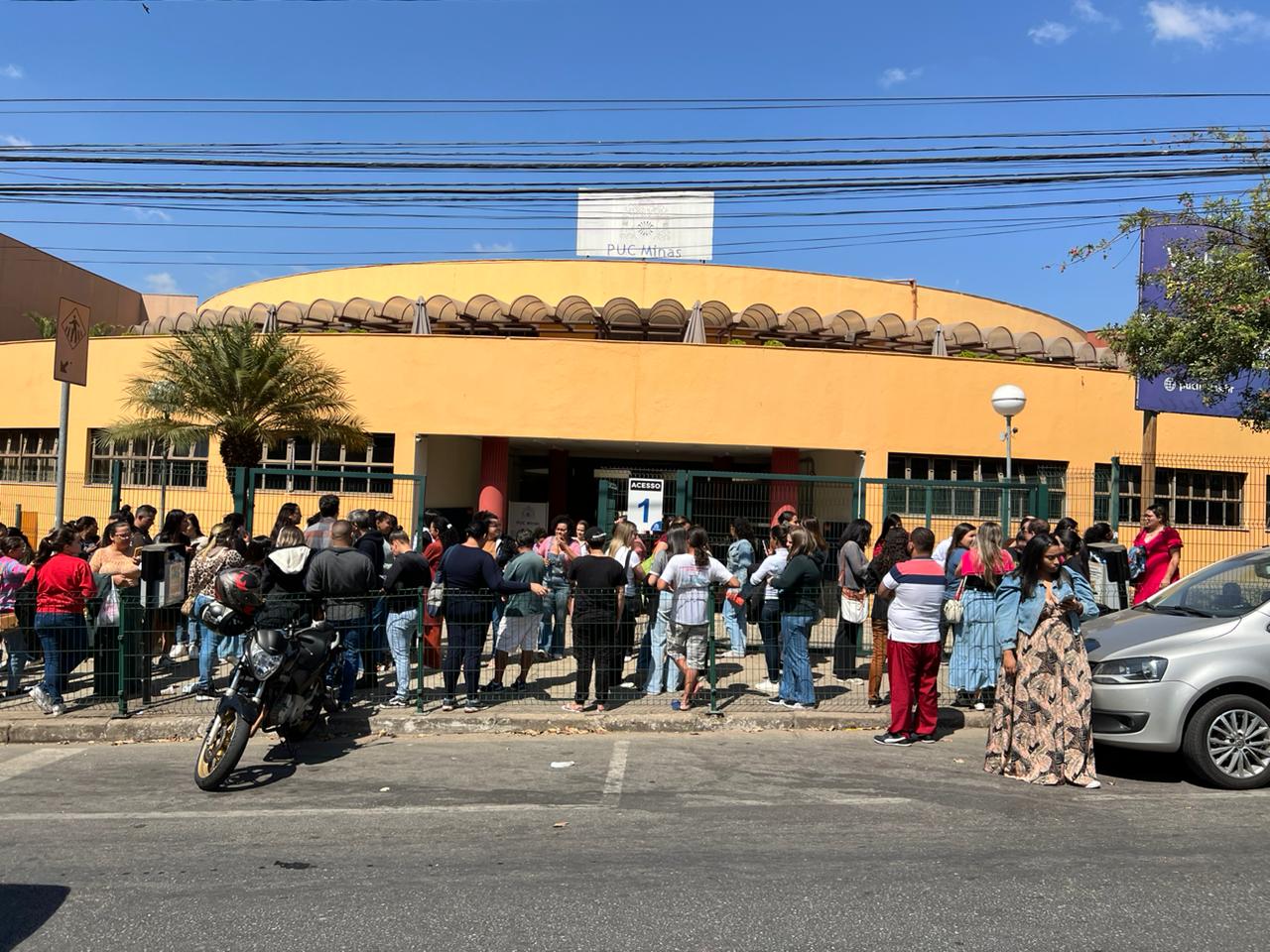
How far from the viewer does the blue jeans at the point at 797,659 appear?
353 inches

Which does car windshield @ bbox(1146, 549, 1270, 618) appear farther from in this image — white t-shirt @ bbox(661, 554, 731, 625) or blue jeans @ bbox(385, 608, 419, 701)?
blue jeans @ bbox(385, 608, 419, 701)

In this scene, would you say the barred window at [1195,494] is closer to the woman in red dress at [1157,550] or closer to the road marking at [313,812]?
the woman in red dress at [1157,550]

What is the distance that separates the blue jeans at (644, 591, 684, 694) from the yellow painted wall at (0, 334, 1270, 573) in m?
8.97

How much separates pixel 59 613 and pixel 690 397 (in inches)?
464

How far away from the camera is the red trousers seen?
7945 millimetres

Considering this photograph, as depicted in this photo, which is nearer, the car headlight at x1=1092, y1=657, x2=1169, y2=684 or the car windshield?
the car headlight at x1=1092, y1=657, x2=1169, y2=684

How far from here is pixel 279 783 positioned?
268 inches

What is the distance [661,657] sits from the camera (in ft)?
31.3

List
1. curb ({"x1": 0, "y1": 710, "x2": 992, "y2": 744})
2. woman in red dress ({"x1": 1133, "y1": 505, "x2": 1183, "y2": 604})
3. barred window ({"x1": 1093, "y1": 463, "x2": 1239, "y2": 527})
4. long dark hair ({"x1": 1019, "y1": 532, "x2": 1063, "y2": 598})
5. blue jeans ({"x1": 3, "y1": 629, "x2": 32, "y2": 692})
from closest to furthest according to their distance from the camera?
long dark hair ({"x1": 1019, "y1": 532, "x2": 1063, "y2": 598})
curb ({"x1": 0, "y1": 710, "x2": 992, "y2": 744})
blue jeans ({"x1": 3, "y1": 629, "x2": 32, "y2": 692})
woman in red dress ({"x1": 1133, "y1": 505, "x2": 1183, "y2": 604})
barred window ({"x1": 1093, "y1": 463, "x2": 1239, "y2": 527})

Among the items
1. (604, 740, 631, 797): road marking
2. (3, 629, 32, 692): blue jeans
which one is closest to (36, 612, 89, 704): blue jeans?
(3, 629, 32, 692): blue jeans

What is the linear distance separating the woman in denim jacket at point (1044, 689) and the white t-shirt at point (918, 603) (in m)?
0.82

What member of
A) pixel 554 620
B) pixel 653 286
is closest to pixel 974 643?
pixel 554 620

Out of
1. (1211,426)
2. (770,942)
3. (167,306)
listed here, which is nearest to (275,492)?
(770,942)

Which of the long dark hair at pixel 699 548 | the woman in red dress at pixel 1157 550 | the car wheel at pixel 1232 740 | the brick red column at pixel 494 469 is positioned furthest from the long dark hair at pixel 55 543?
the woman in red dress at pixel 1157 550
